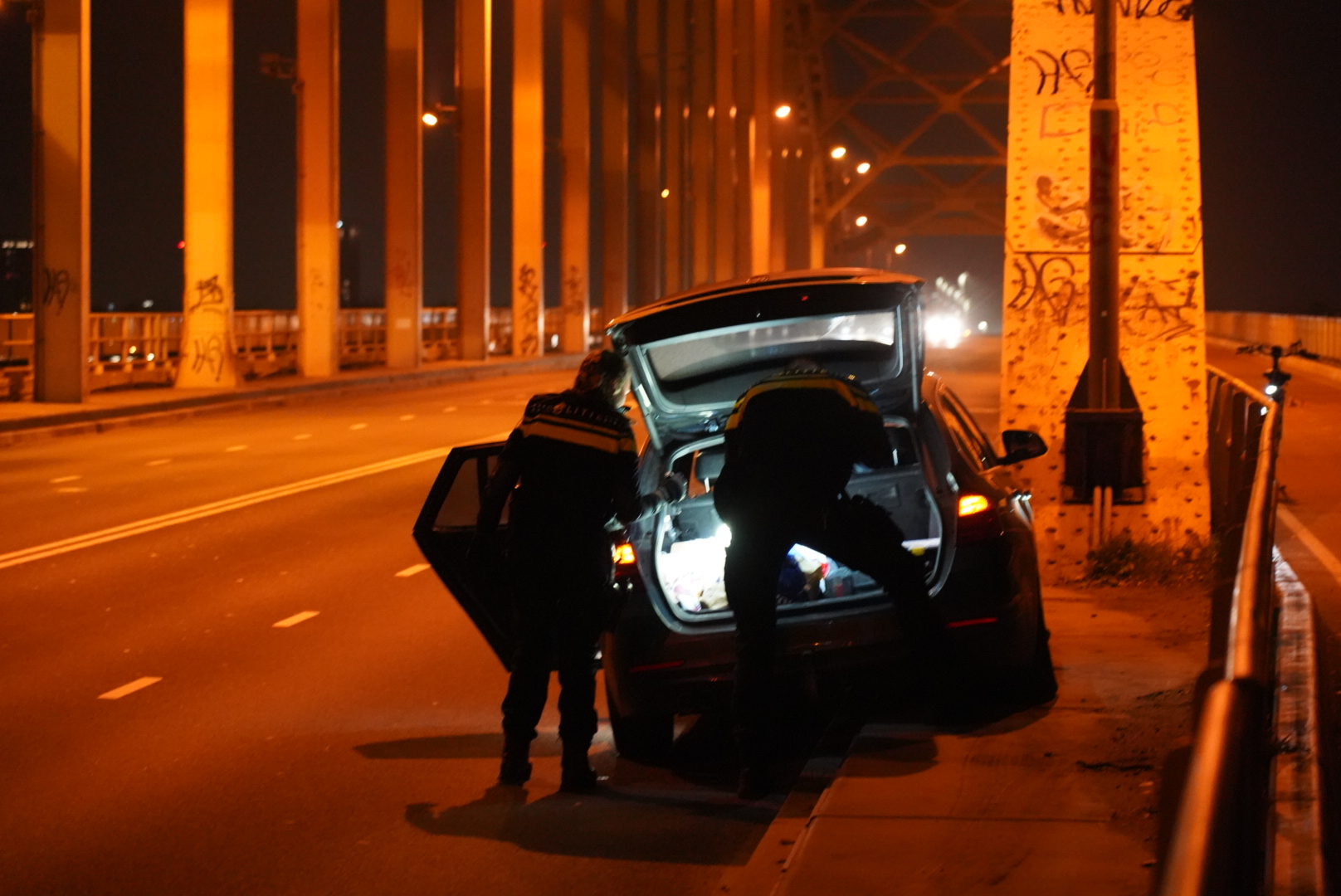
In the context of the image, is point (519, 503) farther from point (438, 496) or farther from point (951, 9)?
point (951, 9)

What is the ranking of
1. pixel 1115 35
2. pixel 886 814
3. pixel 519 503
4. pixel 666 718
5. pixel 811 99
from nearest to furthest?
pixel 886 814 → pixel 519 503 → pixel 666 718 → pixel 1115 35 → pixel 811 99

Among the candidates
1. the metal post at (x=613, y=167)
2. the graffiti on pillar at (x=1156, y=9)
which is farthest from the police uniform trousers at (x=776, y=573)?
the metal post at (x=613, y=167)

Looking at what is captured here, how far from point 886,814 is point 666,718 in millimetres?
1487

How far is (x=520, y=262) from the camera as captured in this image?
164 feet

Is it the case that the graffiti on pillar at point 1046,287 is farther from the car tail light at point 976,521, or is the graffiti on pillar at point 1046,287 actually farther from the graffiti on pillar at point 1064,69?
the car tail light at point 976,521

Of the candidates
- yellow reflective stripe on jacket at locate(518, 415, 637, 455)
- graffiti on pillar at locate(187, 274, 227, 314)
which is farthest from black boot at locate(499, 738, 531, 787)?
graffiti on pillar at locate(187, 274, 227, 314)

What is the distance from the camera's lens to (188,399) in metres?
28.7

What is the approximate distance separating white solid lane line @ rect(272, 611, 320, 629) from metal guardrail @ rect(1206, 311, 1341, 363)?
2075cm

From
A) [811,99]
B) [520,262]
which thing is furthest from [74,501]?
[811,99]

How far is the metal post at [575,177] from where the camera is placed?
182ft

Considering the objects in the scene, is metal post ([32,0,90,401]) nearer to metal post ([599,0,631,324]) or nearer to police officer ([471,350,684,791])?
police officer ([471,350,684,791])

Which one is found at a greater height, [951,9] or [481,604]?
[951,9]

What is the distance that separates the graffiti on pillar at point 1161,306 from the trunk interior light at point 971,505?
4466 mm

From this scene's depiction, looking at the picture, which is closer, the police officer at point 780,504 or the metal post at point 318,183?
the police officer at point 780,504
